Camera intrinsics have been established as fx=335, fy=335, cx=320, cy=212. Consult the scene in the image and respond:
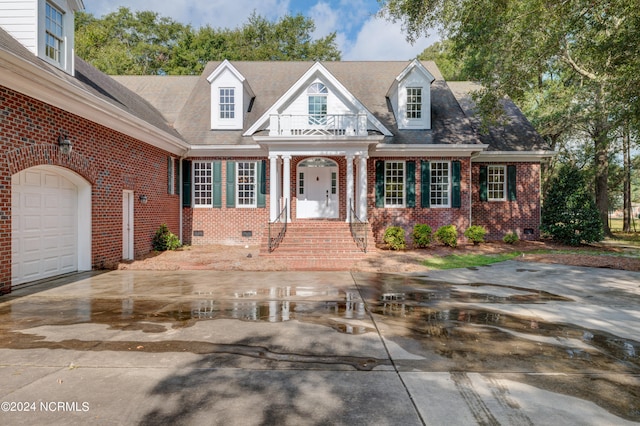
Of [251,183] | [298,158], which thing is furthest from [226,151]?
[298,158]

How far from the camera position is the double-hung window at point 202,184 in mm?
14805

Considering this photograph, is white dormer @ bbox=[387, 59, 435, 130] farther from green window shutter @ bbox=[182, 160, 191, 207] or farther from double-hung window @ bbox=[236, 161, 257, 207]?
green window shutter @ bbox=[182, 160, 191, 207]

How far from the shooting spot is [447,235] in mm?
13375

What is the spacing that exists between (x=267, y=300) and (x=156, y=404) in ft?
11.3

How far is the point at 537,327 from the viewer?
16.0 ft

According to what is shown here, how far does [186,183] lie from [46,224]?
690 centimetres

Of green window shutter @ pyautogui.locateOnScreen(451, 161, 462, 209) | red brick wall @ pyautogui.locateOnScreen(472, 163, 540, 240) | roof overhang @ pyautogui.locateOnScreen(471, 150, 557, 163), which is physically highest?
roof overhang @ pyautogui.locateOnScreen(471, 150, 557, 163)

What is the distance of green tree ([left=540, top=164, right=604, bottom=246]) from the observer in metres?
14.2

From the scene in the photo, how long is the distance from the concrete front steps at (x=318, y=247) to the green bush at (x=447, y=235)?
341 centimetres

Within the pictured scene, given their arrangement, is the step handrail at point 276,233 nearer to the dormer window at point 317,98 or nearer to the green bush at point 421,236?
the green bush at point 421,236

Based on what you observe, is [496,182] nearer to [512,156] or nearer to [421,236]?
[512,156]

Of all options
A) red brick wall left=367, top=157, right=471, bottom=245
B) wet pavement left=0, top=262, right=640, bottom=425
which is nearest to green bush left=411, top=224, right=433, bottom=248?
red brick wall left=367, top=157, right=471, bottom=245

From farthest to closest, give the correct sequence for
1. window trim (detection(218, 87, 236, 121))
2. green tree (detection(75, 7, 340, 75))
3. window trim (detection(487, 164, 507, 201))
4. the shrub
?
green tree (detection(75, 7, 340, 75)), window trim (detection(487, 164, 507, 201)), window trim (detection(218, 87, 236, 121)), the shrub

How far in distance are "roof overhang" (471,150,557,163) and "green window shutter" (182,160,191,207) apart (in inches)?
508
